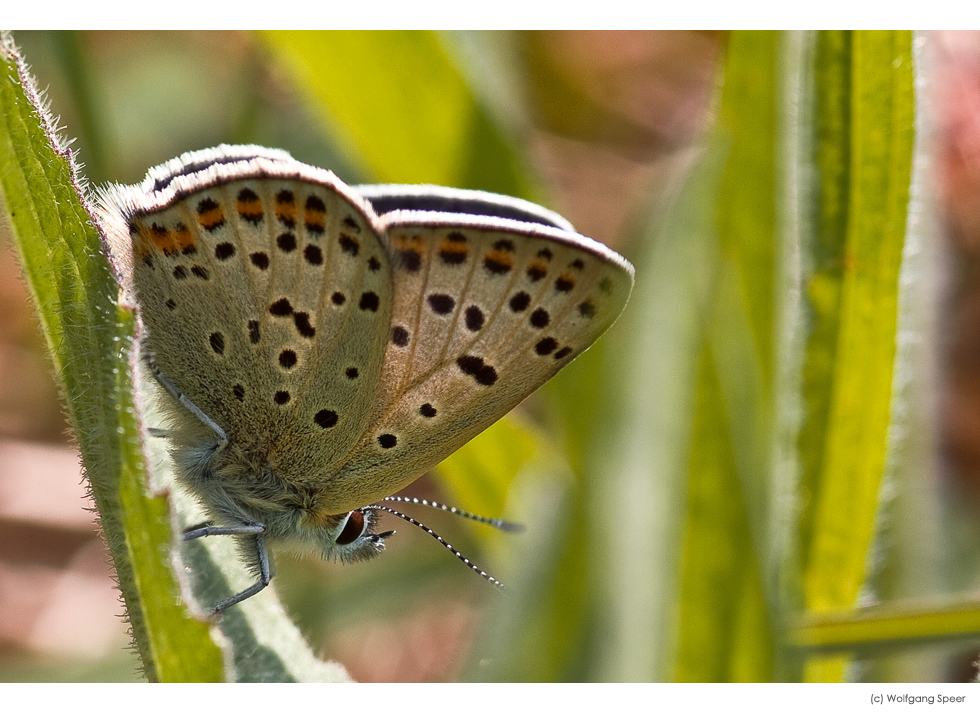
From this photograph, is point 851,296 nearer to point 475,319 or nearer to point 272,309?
point 475,319

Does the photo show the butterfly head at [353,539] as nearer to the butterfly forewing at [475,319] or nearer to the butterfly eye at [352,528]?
the butterfly eye at [352,528]

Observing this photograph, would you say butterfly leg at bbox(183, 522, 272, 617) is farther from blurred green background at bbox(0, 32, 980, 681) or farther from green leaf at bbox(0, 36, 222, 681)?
green leaf at bbox(0, 36, 222, 681)

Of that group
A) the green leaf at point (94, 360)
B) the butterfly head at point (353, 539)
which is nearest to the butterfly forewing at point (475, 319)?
the butterfly head at point (353, 539)

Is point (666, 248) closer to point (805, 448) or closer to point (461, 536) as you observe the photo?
point (805, 448)

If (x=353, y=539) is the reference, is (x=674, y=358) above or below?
above

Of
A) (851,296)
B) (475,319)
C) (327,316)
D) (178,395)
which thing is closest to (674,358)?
(851,296)
